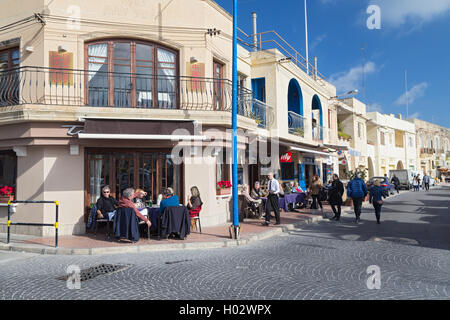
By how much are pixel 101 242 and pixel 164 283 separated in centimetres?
386

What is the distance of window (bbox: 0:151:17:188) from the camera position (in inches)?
406

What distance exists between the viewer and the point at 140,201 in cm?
949

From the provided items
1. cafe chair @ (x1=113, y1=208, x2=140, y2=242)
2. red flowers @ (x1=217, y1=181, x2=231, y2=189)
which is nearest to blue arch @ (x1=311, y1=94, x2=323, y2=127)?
red flowers @ (x1=217, y1=181, x2=231, y2=189)

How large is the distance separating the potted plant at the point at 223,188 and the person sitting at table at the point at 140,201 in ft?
8.13

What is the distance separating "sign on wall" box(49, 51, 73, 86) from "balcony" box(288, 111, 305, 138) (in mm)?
10561

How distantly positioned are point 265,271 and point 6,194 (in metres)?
8.34

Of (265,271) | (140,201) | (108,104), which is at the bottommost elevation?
(265,271)

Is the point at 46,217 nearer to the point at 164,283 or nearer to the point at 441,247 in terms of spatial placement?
→ the point at 164,283

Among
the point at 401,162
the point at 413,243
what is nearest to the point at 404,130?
the point at 401,162

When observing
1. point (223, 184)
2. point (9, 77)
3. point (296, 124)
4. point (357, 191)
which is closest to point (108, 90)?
point (9, 77)

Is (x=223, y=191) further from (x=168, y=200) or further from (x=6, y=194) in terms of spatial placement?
(x=6, y=194)

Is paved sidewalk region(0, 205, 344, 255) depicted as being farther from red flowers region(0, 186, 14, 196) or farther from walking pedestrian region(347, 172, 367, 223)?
walking pedestrian region(347, 172, 367, 223)
